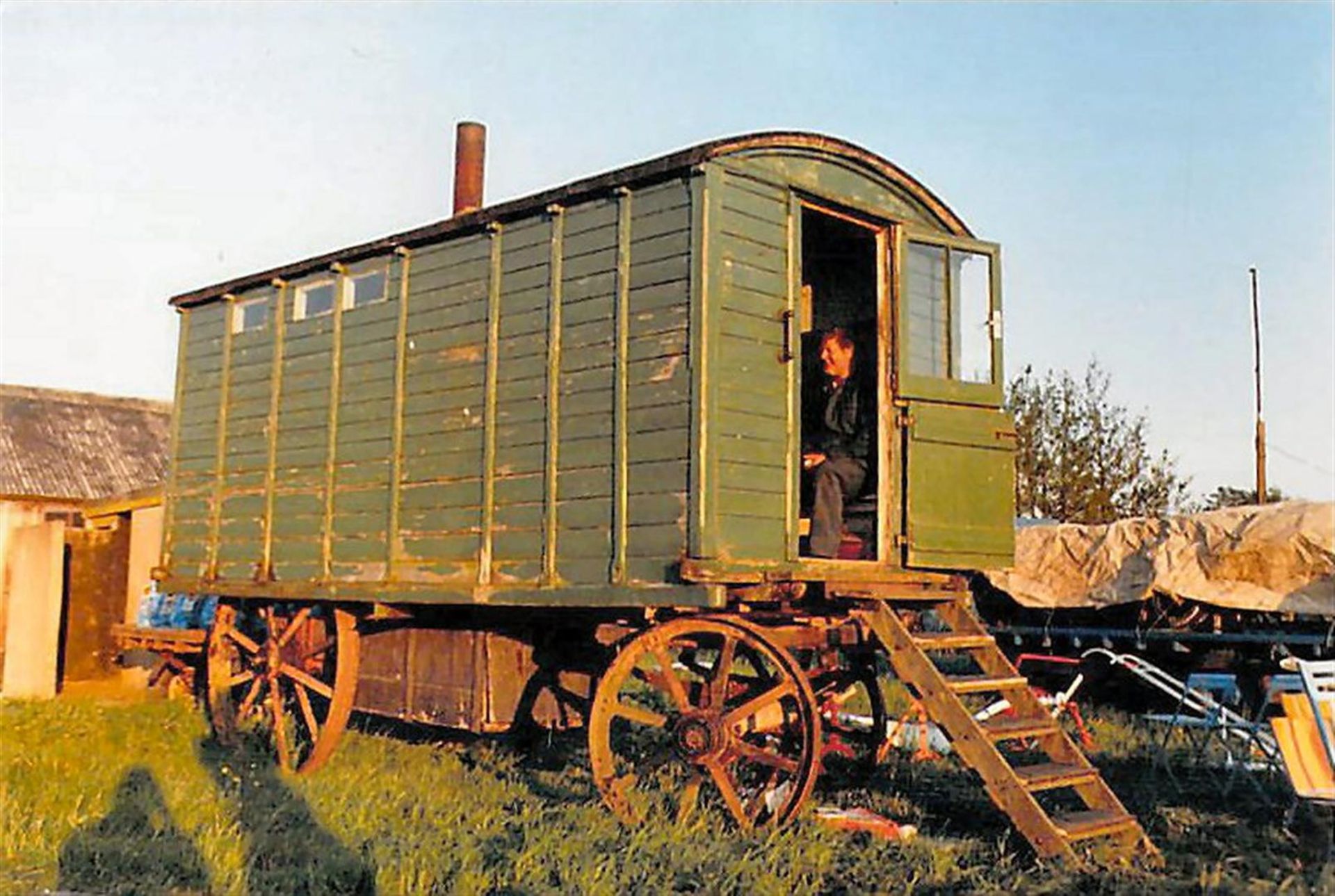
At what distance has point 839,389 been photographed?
834cm

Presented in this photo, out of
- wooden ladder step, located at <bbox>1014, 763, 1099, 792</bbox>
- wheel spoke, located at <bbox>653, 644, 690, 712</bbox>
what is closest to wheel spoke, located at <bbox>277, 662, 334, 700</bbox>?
wheel spoke, located at <bbox>653, 644, 690, 712</bbox>

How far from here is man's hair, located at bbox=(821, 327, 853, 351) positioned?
8445mm

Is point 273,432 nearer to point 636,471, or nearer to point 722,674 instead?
point 636,471

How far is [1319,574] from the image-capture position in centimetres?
1109

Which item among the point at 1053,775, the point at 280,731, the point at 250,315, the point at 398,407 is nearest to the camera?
the point at 1053,775

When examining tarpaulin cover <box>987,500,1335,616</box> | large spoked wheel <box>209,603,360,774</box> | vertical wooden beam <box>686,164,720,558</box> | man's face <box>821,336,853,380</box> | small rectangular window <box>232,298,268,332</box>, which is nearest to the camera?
vertical wooden beam <box>686,164,720,558</box>

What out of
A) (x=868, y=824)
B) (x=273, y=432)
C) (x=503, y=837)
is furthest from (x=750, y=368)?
(x=273, y=432)

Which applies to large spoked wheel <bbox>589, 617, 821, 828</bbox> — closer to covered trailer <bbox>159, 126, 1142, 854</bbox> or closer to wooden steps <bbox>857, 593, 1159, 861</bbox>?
covered trailer <bbox>159, 126, 1142, 854</bbox>

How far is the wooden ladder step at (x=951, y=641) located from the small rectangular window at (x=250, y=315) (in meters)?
5.85

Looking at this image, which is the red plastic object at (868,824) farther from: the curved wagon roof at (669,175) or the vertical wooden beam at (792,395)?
the curved wagon roof at (669,175)

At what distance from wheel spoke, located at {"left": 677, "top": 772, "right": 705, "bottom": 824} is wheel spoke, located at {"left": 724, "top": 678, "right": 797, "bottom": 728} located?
40cm

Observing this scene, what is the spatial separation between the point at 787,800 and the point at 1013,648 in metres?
8.06

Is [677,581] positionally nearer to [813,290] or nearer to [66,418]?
[813,290]

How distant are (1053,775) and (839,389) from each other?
299cm
